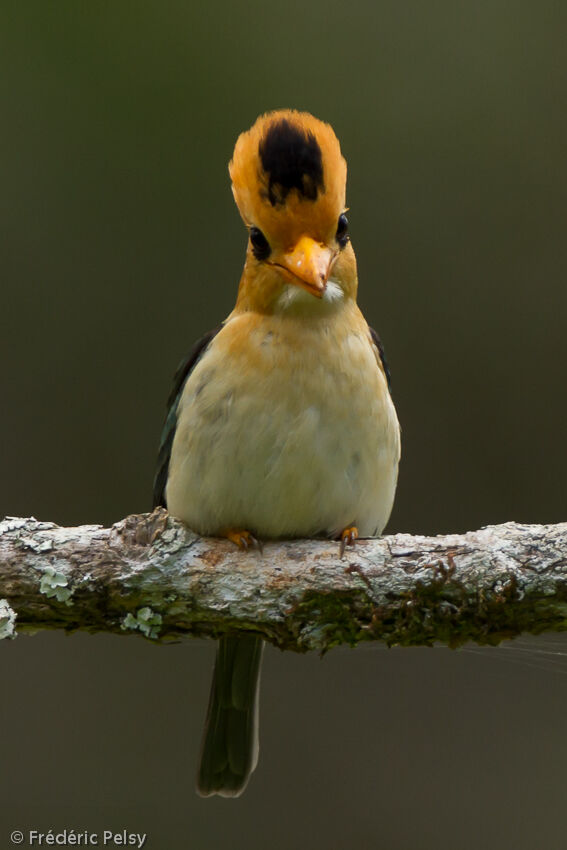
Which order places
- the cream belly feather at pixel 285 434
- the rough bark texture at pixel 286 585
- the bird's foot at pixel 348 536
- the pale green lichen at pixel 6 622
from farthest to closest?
the cream belly feather at pixel 285 434 < the bird's foot at pixel 348 536 < the pale green lichen at pixel 6 622 < the rough bark texture at pixel 286 585

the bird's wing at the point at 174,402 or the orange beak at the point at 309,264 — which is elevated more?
the orange beak at the point at 309,264

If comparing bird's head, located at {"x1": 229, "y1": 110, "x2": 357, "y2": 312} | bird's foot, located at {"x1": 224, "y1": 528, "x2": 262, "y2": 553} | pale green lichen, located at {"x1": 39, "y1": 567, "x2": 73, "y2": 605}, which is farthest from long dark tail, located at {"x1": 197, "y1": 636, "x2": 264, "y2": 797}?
bird's head, located at {"x1": 229, "y1": 110, "x2": 357, "y2": 312}

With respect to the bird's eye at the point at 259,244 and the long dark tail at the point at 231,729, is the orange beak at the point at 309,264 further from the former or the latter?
the long dark tail at the point at 231,729

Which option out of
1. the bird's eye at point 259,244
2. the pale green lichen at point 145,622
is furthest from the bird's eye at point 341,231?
the pale green lichen at point 145,622

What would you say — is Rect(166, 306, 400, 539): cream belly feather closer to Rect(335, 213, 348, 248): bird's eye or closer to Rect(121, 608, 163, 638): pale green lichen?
Rect(335, 213, 348, 248): bird's eye

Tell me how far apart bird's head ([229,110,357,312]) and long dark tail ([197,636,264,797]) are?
4.16 feet

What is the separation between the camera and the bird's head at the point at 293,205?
3.38m

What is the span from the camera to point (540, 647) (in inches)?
135

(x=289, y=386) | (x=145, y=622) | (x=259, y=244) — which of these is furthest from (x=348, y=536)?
(x=259, y=244)

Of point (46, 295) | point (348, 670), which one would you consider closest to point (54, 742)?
point (348, 670)

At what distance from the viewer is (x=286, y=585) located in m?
3.29

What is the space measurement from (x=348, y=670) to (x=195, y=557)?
2.47m

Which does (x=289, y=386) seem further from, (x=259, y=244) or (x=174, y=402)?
(x=174, y=402)

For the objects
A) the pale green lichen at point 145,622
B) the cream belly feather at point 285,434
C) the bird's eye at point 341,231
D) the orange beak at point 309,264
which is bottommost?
the pale green lichen at point 145,622
